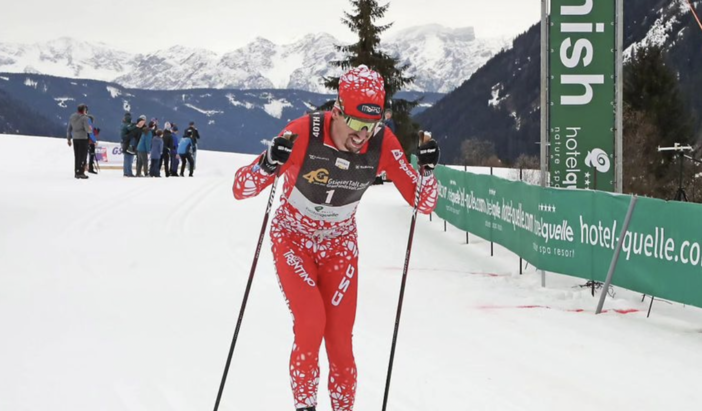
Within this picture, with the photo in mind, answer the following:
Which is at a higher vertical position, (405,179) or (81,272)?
(405,179)

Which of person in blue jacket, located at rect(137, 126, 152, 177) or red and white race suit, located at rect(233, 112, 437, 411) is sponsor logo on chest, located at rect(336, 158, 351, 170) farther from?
person in blue jacket, located at rect(137, 126, 152, 177)

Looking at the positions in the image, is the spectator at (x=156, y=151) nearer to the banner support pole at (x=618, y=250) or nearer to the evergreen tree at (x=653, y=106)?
the banner support pole at (x=618, y=250)

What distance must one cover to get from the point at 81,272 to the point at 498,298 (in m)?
5.31

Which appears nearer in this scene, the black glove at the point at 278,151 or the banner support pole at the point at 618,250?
the black glove at the point at 278,151

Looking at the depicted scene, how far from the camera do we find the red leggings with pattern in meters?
4.14

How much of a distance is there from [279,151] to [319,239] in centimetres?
70

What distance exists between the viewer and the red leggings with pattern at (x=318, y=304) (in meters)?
4.14

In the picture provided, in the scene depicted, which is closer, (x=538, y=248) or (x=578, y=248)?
(x=578, y=248)

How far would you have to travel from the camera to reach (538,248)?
9875mm

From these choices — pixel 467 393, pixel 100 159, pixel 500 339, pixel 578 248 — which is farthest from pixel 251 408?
pixel 100 159

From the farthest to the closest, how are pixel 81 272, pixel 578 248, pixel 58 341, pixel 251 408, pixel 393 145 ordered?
1. pixel 81 272
2. pixel 578 248
3. pixel 58 341
4. pixel 251 408
5. pixel 393 145

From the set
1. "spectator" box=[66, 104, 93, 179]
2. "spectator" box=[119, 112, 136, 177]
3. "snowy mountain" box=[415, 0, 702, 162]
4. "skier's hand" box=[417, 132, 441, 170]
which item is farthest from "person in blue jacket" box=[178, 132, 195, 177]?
"snowy mountain" box=[415, 0, 702, 162]

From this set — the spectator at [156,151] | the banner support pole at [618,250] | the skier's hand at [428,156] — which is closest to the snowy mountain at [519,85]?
the spectator at [156,151]

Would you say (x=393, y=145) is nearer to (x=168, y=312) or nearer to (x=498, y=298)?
(x=168, y=312)
